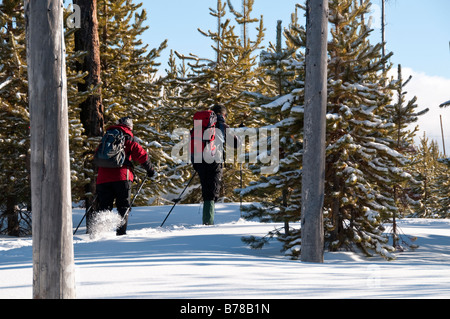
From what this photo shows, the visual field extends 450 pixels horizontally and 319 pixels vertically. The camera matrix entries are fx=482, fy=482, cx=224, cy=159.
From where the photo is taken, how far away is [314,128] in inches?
254

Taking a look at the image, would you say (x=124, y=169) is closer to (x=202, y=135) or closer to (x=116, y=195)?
(x=116, y=195)

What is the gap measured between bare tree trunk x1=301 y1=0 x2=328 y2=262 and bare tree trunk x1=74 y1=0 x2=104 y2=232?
242 inches

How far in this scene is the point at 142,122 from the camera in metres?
15.0

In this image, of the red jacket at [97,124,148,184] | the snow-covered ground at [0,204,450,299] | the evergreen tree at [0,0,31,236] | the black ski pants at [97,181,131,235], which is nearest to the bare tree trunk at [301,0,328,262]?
the snow-covered ground at [0,204,450,299]

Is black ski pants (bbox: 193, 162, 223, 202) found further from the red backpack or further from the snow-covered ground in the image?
the snow-covered ground

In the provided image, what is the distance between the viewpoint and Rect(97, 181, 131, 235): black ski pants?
8391 mm

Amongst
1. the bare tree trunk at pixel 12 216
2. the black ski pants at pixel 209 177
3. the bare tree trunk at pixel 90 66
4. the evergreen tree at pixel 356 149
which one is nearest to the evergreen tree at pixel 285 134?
the evergreen tree at pixel 356 149

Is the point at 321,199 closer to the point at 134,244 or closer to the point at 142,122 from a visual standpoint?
the point at 134,244

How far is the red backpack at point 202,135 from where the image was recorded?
30.7 ft

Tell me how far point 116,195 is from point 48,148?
519 cm

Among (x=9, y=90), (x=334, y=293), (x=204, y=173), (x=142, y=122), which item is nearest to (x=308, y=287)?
(x=334, y=293)

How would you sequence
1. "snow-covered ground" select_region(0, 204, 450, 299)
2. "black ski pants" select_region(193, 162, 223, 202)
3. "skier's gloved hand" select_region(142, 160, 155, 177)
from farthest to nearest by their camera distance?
"black ski pants" select_region(193, 162, 223, 202) < "skier's gloved hand" select_region(142, 160, 155, 177) < "snow-covered ground" select_region(0, 204, 450, 299)

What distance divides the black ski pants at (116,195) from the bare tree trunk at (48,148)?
16.1 ft
